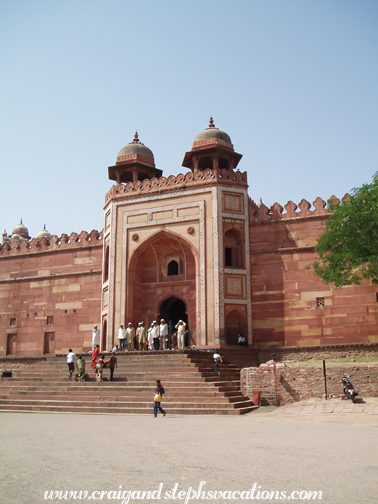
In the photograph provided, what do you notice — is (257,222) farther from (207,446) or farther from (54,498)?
(54,498)

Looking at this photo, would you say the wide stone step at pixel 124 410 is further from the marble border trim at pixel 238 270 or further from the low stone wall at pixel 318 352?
the marble border trim at pixel 238 270

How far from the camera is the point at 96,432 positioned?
830 centimetres

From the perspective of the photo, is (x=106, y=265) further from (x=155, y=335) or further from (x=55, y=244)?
(x=155, y=335)

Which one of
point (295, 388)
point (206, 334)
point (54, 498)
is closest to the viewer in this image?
point (54, 498)

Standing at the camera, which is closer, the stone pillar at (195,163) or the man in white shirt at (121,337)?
the man in white shirt at (121,337)

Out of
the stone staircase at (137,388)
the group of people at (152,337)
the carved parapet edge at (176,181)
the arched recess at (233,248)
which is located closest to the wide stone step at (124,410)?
the stone staircase at (137,388)

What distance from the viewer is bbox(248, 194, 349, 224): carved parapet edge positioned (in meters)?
18.8

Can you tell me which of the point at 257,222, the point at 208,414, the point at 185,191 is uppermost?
the point at 185,191

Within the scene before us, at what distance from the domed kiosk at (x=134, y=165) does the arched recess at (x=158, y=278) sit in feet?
10.2

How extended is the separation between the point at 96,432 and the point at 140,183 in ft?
43.7

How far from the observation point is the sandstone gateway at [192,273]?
17812mm

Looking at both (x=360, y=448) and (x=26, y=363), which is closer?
(x=360, y=448)

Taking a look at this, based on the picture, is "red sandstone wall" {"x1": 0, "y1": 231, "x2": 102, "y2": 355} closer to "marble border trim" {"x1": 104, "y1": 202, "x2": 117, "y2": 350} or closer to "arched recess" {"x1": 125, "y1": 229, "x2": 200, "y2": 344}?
"marble border trim" {"x1": 104, "y1": 202, "x2": 117, "y2": 350}

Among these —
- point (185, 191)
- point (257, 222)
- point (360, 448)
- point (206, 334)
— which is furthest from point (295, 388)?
point (185, 191)
